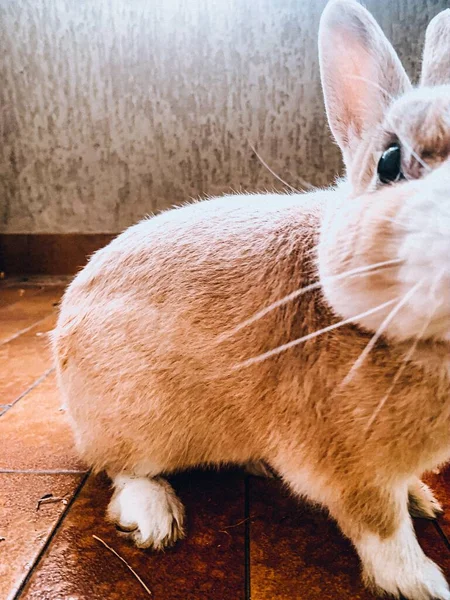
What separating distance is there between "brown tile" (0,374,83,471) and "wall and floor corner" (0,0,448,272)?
1.72 m

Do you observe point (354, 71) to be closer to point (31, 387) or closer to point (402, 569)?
point (402, 569)

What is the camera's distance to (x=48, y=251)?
10.00ft

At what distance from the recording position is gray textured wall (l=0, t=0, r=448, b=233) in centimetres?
271

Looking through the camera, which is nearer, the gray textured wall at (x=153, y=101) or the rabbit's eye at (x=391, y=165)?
the rabbit's eye at (x=391, y=165)

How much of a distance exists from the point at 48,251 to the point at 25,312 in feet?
2.51

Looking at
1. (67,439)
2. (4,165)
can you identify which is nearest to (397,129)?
(67,439)

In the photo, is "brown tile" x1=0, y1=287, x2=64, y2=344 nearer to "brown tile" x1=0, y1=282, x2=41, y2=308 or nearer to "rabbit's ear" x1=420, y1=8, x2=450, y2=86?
"brown tile" x1=0, y1=282, x2=41, y2=308

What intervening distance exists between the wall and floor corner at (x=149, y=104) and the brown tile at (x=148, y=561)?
2.21m

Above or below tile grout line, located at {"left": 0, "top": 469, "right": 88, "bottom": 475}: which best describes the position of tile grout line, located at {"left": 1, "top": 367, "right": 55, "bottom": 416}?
below

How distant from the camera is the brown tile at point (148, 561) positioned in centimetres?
78

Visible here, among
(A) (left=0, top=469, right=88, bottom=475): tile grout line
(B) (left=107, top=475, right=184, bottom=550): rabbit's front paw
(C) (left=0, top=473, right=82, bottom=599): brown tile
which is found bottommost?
(A) (left=0, top=469, right=88, bottom=475): tile grout line

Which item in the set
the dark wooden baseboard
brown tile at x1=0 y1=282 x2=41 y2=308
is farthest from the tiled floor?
the dark wooden baseboard

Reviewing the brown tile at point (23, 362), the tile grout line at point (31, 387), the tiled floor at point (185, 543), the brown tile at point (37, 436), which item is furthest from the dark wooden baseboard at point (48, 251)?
the tiled floor at point (185, 543)

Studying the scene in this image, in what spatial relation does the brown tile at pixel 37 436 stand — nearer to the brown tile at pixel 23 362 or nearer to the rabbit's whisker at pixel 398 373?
the brown tile at pixel 23 362
